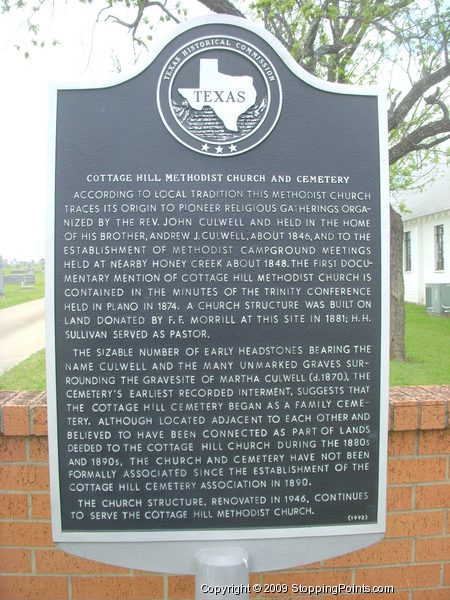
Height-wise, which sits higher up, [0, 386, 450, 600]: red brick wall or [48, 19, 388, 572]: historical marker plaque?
[48, 19, 388, 572]: historical marker plaque

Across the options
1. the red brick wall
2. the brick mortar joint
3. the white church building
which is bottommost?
the red brick wall

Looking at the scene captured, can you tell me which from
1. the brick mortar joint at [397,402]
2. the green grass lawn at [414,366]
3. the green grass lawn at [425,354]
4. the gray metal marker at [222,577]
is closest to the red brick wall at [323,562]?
the brick mortar joint at [397,402]

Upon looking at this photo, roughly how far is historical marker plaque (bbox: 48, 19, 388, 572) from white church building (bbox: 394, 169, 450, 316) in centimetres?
2047

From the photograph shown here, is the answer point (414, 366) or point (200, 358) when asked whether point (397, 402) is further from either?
point (414, 366)

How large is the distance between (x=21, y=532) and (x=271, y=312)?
195 cm

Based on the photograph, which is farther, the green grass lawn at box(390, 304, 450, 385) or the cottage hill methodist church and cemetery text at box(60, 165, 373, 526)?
the green grass lawn at box(390, 304, 450, 385)

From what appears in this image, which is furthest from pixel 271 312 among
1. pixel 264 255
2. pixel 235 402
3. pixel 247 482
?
pixel 247 482

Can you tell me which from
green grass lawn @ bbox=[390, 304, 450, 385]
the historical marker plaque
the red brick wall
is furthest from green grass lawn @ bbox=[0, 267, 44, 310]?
the historical marker plaque

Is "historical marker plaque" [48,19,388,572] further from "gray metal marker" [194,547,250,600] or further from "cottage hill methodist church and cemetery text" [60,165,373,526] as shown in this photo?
"gray metal marker" [194,547,250,600]

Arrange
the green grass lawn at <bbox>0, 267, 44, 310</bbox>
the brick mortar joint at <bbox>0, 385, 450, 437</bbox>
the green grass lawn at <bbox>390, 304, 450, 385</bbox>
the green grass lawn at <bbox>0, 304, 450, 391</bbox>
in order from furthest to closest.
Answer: the green grass lawn at <bbox>0, 267, 44, 310</bbox>
the green grass lawn at <bbox>390, 304, 450, 385</bbox>
the green grass lawn at <bbox>0, 304, 450, 391</bbox>
the brick mortar joint at <bbox>0, 385, 450, 437</bbox>

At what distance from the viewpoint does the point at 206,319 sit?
2.22 meters

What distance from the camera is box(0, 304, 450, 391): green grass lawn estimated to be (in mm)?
7727

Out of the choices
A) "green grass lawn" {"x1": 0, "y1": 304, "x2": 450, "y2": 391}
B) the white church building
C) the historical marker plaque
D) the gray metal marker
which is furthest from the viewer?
the white church building

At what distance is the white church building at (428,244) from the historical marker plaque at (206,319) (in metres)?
20.5
